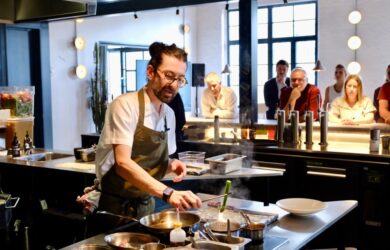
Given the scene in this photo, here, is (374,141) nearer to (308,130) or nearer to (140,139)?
(308,130)

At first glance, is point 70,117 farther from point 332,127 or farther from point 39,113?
point 332,127

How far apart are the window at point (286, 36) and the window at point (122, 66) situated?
2953mm

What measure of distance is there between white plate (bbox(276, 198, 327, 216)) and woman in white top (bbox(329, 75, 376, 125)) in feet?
10.2

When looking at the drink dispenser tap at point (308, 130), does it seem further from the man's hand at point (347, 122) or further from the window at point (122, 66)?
the window at point (122, 66)

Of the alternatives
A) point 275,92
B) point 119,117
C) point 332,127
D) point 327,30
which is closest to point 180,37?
point 327,30

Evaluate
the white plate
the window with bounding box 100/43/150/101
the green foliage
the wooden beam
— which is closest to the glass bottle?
the white plate

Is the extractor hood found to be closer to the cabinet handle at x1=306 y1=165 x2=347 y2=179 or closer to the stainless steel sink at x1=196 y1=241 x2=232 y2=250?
the stainless steel sink at x1=196 y1=241 x2=232 y2=250

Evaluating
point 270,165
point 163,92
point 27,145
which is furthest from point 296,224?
point 27,145

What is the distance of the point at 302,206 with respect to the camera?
2.57 m

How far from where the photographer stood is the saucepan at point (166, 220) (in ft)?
6.88

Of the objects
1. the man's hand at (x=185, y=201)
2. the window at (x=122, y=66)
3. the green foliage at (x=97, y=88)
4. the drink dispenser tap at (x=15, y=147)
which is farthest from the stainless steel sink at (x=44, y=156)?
the window at (x=122, y=66)

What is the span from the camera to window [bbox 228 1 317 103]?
35.1 feet

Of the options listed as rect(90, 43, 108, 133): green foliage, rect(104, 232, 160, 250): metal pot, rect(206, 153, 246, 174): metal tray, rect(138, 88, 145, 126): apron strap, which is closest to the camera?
rect(104, 232, 160, 250): metal pot

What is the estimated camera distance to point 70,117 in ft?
27.7
